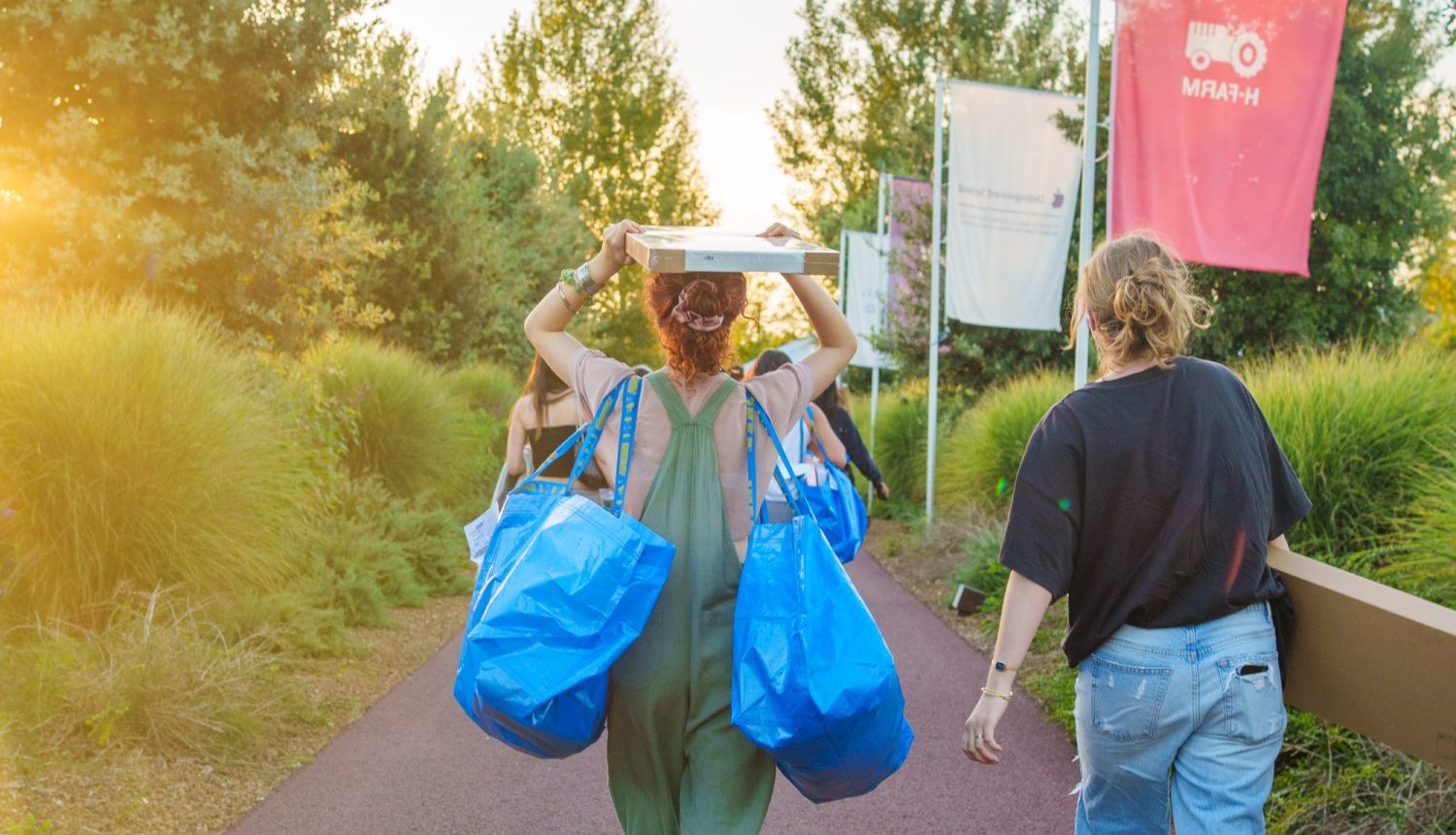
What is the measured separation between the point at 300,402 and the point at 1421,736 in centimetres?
979

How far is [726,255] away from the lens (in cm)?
272

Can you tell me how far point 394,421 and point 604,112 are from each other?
35.9 m

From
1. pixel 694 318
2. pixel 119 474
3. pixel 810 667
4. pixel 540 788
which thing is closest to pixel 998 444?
pixel 540 788

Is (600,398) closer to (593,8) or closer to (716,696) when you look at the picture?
(716,696)

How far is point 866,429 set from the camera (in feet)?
83.5

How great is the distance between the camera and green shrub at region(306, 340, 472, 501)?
44.3 feet

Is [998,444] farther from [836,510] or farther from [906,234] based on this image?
[836,510]

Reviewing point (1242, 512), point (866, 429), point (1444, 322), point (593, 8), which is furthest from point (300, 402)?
point (593, 8)

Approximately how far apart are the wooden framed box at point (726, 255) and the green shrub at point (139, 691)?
12.0 ft

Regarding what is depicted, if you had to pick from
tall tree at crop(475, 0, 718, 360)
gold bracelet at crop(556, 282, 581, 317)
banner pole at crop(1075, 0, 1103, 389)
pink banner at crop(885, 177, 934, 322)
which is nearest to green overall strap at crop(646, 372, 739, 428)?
gold bracelet at crop(556, 282, 581, 317)

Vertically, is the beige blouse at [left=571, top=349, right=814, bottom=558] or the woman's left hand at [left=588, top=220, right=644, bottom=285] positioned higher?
the woman's left hand at [left=588, top=220, right=644, bottom=285]

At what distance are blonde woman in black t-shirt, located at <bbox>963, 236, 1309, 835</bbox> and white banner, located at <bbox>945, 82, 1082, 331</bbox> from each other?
9.90m

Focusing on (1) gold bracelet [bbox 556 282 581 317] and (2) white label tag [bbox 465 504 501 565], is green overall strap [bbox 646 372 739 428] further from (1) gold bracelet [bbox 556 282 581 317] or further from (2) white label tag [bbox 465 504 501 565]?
(2) white label tag [bbox 465 504 501 565]

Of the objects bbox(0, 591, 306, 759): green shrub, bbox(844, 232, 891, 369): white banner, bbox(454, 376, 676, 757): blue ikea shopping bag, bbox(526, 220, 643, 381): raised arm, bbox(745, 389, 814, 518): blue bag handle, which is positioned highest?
bbox(526, 220, 643, 381): raised arm
